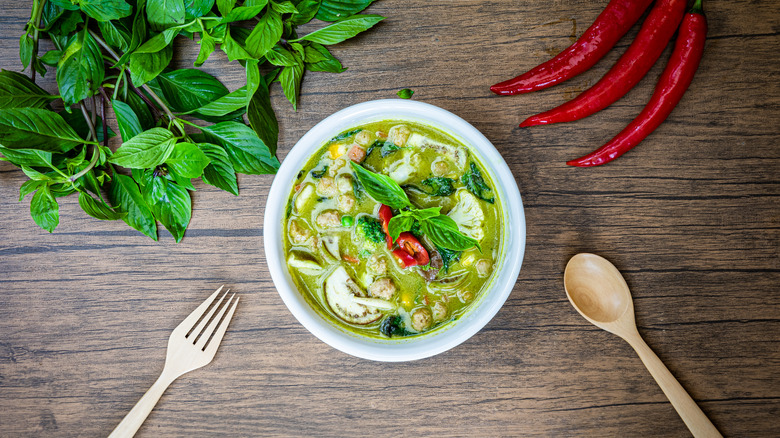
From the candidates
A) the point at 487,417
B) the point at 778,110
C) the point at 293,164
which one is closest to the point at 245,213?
the point at 293,164

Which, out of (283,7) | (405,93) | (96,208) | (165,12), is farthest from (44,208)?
(405,93)

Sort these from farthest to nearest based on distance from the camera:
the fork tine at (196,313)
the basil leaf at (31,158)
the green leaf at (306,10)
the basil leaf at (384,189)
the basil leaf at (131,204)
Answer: the fork tine at (196,313)
the basil leaf at (131,204)
the green leaf at (306,10)
the basil leaf at (31,158)
the basil leaf at (384,189)

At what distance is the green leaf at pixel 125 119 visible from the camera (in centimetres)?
217

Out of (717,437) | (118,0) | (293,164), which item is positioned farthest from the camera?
(717,437)

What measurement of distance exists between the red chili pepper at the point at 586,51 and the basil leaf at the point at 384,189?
2.77 feet

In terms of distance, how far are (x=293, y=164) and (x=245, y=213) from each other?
0.49m

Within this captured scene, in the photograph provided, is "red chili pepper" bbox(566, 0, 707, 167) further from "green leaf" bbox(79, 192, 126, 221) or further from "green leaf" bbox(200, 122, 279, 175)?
"green leaf" bbox(79, 192, 126, 221)

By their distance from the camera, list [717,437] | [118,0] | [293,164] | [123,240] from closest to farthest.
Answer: [118,0], [293,164], [717,437], [123,240]

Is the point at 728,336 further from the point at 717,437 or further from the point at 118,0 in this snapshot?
the point at 118,0

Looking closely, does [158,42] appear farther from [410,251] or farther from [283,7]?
[410,251]

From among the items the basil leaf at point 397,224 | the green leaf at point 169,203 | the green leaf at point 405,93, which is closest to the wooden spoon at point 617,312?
the basil leaf at point 397,224

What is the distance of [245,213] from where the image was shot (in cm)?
243

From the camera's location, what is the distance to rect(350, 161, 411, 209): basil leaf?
197cm

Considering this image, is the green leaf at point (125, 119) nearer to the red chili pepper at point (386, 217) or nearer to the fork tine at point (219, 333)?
the fork tine at point (219, 333)
